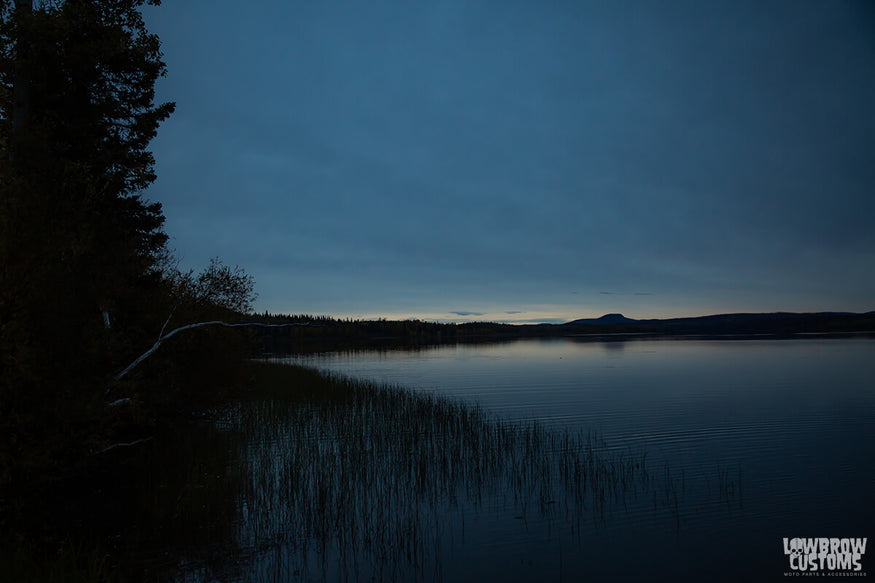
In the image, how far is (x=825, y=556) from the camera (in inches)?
382

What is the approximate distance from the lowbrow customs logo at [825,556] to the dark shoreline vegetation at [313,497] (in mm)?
2178

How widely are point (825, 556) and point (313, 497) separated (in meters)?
11.0

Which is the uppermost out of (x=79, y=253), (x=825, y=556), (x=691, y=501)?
(x=79, y=253)

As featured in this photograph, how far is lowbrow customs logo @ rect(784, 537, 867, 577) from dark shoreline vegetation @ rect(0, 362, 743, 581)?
218 centimetres

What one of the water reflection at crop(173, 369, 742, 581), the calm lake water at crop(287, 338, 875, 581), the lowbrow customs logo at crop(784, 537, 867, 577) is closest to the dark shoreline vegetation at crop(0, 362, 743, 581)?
the water reflection at crop(173, 369, 742, 581)

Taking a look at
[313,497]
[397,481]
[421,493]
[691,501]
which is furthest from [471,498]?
[691,501]

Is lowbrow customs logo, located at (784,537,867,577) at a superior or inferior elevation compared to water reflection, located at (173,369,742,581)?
inferior

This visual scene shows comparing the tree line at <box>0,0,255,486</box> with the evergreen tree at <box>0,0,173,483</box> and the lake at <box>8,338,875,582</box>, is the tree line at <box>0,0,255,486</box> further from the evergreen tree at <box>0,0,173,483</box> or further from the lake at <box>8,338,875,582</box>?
the lake at <box>8,338,875,582</box>

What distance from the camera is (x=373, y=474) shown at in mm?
14891

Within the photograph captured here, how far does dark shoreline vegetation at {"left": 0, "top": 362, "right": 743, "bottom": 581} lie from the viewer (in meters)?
9.38

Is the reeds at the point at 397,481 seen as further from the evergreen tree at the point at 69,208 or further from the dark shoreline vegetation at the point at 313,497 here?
the evergreen tree at the point at 69,208

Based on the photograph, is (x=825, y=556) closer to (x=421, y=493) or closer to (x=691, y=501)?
(x=691, y=501)

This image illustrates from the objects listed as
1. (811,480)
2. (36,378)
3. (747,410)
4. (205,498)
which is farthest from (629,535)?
(747,410)

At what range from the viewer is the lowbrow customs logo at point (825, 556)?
30.4ft
